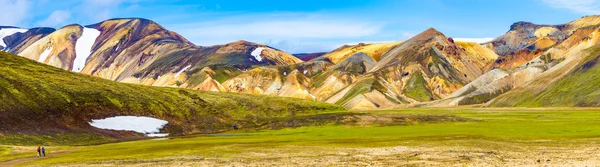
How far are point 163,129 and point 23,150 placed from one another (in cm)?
7056

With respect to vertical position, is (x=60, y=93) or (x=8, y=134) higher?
(x=60, y=93)

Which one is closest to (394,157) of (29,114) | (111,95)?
(29,114)

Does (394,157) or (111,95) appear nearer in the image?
(394,157)

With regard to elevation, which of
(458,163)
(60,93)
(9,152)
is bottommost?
(458,163)

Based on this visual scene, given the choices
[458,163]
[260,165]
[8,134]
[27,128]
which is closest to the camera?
[458,163]

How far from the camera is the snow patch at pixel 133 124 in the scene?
530ft

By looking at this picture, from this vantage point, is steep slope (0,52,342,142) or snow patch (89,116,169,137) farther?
snow patch (89,116,169,137)

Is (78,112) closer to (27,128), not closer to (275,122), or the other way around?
(27,128)

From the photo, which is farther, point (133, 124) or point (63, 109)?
point (133, 124)

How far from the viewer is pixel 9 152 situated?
98125mm

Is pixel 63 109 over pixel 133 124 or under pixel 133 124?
over

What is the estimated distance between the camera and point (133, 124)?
169 m

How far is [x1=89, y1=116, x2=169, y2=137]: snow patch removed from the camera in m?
162

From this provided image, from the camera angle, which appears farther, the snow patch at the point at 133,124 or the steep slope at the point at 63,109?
the snow patch at the point at 133,124
